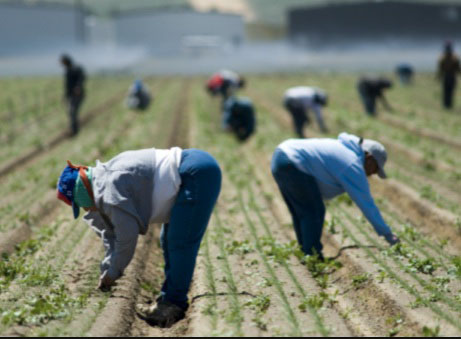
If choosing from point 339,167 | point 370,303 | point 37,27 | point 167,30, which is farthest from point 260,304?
point 167,30

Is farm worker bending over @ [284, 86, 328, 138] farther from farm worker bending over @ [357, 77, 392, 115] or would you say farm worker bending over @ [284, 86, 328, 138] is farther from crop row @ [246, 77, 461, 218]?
farm worker bending over @ [357, 77, 392, 115]

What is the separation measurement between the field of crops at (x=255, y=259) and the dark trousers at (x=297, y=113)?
859 mm

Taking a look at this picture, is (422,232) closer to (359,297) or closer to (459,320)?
(359,297)

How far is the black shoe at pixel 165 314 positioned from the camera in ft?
17.9

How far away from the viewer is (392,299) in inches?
221

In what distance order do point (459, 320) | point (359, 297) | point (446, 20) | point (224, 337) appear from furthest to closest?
1. point (446, 20)
2. point (359, 297)
3. point (459, 320)
4. point (224, 337)

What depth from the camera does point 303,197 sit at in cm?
666

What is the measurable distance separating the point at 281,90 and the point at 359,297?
1053 inches

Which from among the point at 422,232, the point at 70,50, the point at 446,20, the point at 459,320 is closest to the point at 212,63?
the point at 70,50

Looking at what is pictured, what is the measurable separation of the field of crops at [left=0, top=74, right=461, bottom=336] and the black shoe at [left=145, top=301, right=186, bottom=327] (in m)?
0.09

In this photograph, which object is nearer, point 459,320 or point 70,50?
point 459,320

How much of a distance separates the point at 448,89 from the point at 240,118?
8127mm

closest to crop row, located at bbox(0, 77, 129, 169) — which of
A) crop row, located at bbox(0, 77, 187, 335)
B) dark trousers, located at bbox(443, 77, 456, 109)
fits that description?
crop row, located at bbox(0, 77, 187, 335)

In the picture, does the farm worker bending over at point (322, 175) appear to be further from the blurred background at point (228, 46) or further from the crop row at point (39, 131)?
the blurred background at point (228, 46)
